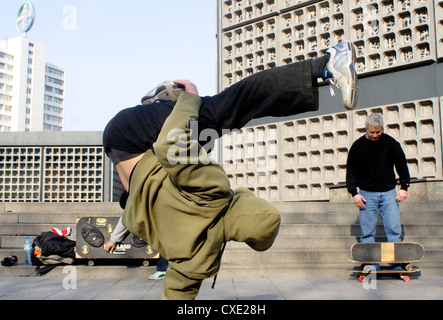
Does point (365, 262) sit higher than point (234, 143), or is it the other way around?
point (234, 143)

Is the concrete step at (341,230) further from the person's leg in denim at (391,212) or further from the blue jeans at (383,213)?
the person's leg in denim at (391,212)

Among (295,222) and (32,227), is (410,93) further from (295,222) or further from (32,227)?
(32,227)

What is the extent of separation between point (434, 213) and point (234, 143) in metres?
5.15

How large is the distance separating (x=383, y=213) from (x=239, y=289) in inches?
75.4

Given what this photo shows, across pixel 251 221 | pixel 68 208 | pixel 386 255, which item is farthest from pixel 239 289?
pixel 68 208

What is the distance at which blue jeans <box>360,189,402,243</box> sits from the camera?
499 cm

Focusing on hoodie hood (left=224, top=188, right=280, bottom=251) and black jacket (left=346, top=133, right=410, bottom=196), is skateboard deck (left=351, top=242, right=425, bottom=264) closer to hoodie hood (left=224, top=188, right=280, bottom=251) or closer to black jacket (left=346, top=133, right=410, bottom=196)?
black jacket (left=346, top=133, right=410, bottom=196)

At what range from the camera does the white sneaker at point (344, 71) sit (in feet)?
6.23

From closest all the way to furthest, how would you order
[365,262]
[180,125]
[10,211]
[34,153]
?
[180,125] → [365,262] → [10,211] → [34,153]

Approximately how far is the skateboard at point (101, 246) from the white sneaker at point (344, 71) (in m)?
4.13
